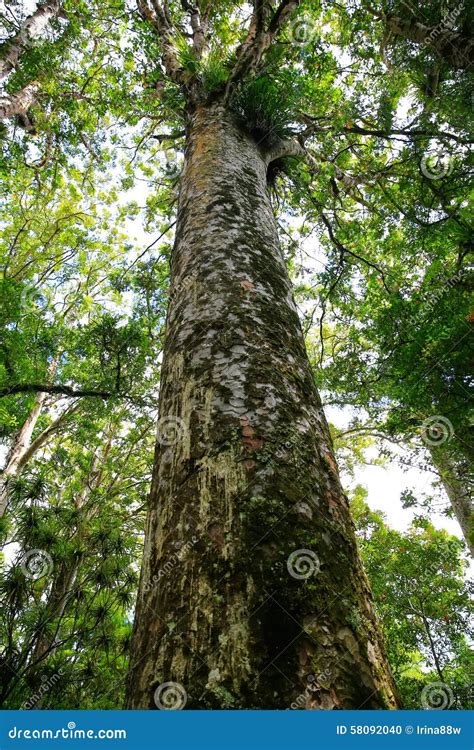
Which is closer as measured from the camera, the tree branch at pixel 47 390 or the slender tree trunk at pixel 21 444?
the tree branch at pixel 47 390

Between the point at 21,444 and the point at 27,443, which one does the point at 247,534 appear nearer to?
the point at 21,444

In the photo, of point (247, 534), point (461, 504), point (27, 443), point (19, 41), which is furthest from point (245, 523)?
point (27, 443)

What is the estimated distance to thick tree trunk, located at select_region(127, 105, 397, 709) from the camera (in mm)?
862

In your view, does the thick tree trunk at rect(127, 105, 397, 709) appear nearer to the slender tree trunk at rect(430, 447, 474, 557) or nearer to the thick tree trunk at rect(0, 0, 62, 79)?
the slender tree trunk at rect(430, 447, 474, 557)

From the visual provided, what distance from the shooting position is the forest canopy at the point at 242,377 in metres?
0.98

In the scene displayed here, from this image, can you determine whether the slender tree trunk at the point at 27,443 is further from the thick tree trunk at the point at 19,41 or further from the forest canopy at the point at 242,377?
the thick tree trunk at the point at 19,41

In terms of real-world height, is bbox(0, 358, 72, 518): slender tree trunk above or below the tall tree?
above

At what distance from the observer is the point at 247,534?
1058 mm

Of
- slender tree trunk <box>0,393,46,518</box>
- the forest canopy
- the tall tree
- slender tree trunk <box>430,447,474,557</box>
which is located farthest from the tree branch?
slender tree trunk <box>430,447,474,557</box>

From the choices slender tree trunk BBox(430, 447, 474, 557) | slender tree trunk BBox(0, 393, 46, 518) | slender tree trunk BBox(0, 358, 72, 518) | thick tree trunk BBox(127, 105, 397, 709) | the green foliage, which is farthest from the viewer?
slender tree trunk BBox(0, 358, 72, 518)

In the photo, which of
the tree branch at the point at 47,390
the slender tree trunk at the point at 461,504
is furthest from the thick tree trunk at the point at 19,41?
the slender tree trunk at the point at 461,504

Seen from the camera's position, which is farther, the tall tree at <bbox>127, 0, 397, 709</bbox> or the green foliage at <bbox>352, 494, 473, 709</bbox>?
the green foliage at <bbox>352, 494, 473, 709</bbox>

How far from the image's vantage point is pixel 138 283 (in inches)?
320
